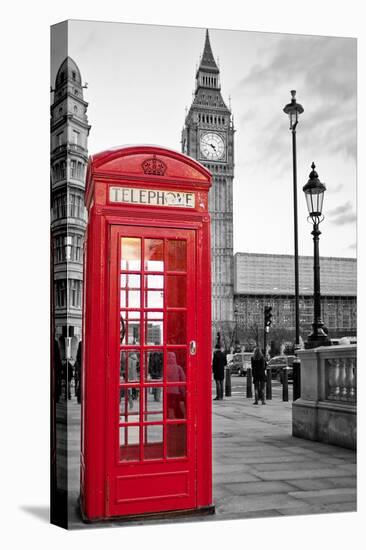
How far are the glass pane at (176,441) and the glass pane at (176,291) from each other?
80 centimetres

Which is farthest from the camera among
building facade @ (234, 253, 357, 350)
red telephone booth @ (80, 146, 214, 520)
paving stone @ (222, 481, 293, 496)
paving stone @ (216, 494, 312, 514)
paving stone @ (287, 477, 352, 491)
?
building facade @ (234, 253, 357, 350)

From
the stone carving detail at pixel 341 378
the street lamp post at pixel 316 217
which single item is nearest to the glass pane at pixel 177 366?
the stone carving detail at pixel 341 378

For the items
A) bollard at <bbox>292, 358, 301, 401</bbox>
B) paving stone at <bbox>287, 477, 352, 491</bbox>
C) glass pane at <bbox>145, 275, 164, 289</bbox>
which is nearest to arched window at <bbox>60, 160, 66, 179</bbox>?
glass pane at <bbox>145, 275, 164, 289</bbox>

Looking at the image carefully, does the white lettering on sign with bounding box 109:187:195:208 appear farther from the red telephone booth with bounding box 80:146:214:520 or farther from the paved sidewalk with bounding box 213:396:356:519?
the paved sidewalk with bounding box 213:396:356:519

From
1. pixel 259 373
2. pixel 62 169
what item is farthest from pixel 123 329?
pixel 259 373

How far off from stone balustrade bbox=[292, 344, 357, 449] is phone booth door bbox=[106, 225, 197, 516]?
2.73 m

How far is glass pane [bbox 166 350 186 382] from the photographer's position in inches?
171

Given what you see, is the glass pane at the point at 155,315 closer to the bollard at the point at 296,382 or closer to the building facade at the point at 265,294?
the bollard at the point at 296,382

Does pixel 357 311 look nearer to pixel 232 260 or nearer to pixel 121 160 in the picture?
pixel 121 160

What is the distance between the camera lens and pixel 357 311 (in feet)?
19.6

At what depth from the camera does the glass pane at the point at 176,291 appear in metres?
4.37

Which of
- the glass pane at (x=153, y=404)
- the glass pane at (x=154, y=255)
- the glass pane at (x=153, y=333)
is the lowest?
the glass pane at (x=153, y=404)

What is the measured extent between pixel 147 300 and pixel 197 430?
92 centimetres

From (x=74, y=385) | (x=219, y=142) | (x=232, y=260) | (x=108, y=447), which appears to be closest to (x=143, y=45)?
(x=74, y=385)
